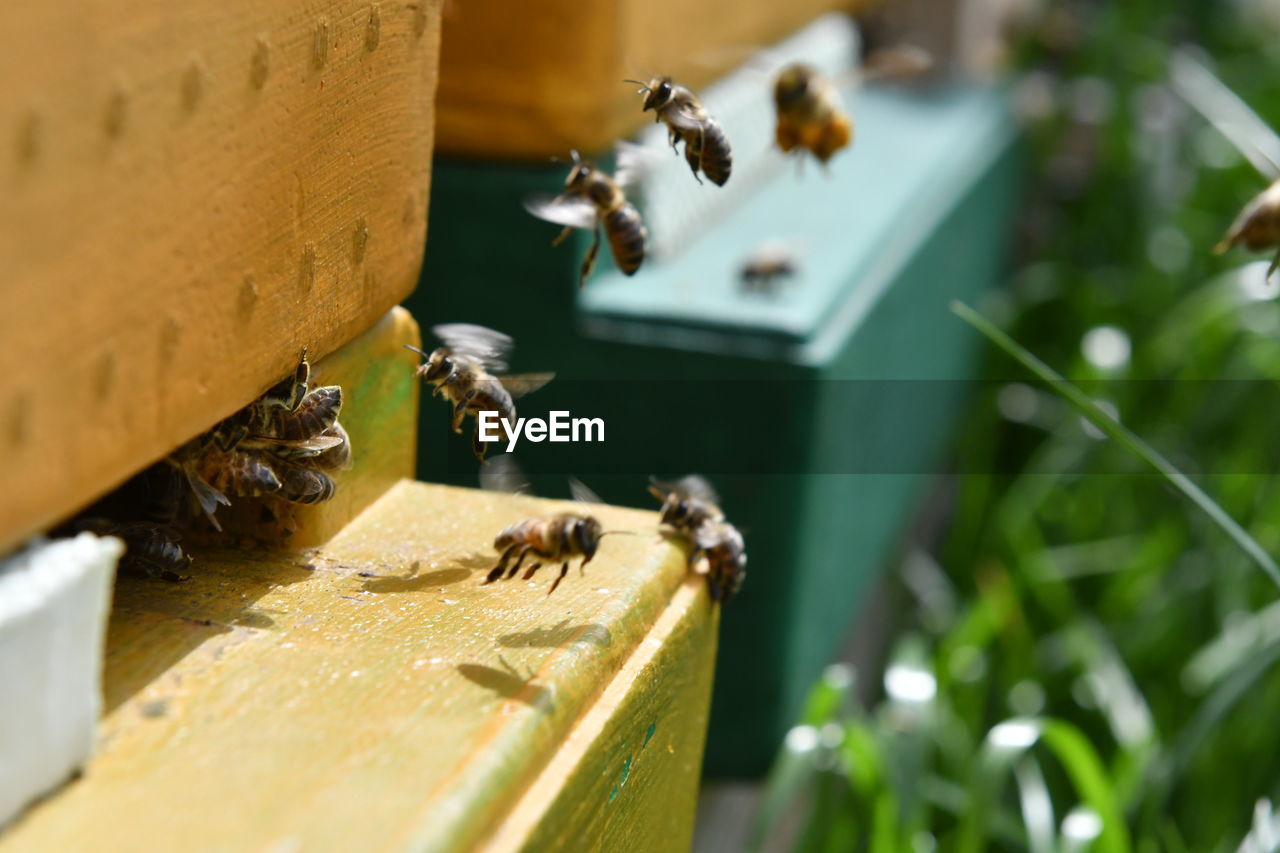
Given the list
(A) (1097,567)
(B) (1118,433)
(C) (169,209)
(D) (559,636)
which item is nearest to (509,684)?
(D) (559,636)

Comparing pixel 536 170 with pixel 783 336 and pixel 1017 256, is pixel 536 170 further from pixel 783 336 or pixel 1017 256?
pixel 1017 256

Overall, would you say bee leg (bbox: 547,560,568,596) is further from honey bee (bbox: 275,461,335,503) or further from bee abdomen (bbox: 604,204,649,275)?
bee abdomen (bbox: 604,204,649,275)

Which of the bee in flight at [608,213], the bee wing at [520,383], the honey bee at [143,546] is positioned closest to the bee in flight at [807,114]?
the bee in flight at [608,213]

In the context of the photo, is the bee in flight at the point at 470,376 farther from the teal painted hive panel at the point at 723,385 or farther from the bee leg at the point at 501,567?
the teal painted hive panel at the point at 723,385

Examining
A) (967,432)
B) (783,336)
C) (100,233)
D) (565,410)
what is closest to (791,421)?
(783,336)

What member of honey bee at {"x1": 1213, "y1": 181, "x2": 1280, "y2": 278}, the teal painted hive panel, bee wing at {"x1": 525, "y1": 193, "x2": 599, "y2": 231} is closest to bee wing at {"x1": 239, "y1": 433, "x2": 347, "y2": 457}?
bee wing at {"x1": 525, "y1": 193, "x2": 599, "y2": 231}

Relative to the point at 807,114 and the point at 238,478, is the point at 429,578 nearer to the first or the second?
the point at 238,478
